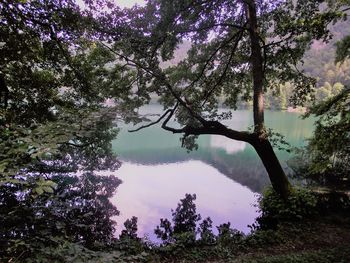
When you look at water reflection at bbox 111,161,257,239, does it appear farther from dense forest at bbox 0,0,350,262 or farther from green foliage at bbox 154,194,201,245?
dense forest at bbox 0,0,350,262

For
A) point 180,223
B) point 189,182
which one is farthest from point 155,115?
point 189,182

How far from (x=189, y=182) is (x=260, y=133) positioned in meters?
10.1

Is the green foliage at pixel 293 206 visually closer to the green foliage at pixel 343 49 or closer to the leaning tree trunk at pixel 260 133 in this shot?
the leaning tree trunk at pixel 260 133

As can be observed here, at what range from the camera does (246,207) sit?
12.2 metres

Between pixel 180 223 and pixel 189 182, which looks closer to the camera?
pixel 180 223

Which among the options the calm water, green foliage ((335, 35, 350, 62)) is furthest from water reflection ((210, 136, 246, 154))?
green foliage ((335, 35, 350, 62))

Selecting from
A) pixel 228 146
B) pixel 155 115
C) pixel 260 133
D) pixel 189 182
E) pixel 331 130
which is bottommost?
pixel 155 115

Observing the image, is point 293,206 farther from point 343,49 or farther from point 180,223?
point 180,223

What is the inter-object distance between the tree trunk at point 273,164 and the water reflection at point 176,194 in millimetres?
2613

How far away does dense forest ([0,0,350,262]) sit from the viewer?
7.79 ft

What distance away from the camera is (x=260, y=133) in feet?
24.1

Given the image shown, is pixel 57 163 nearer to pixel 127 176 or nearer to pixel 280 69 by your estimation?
pixel 127 176

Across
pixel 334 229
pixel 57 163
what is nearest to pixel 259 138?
pixel 334 229

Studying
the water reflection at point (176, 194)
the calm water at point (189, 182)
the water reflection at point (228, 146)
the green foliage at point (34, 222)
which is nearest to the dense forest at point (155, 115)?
the green foliage at point (34, 222)
